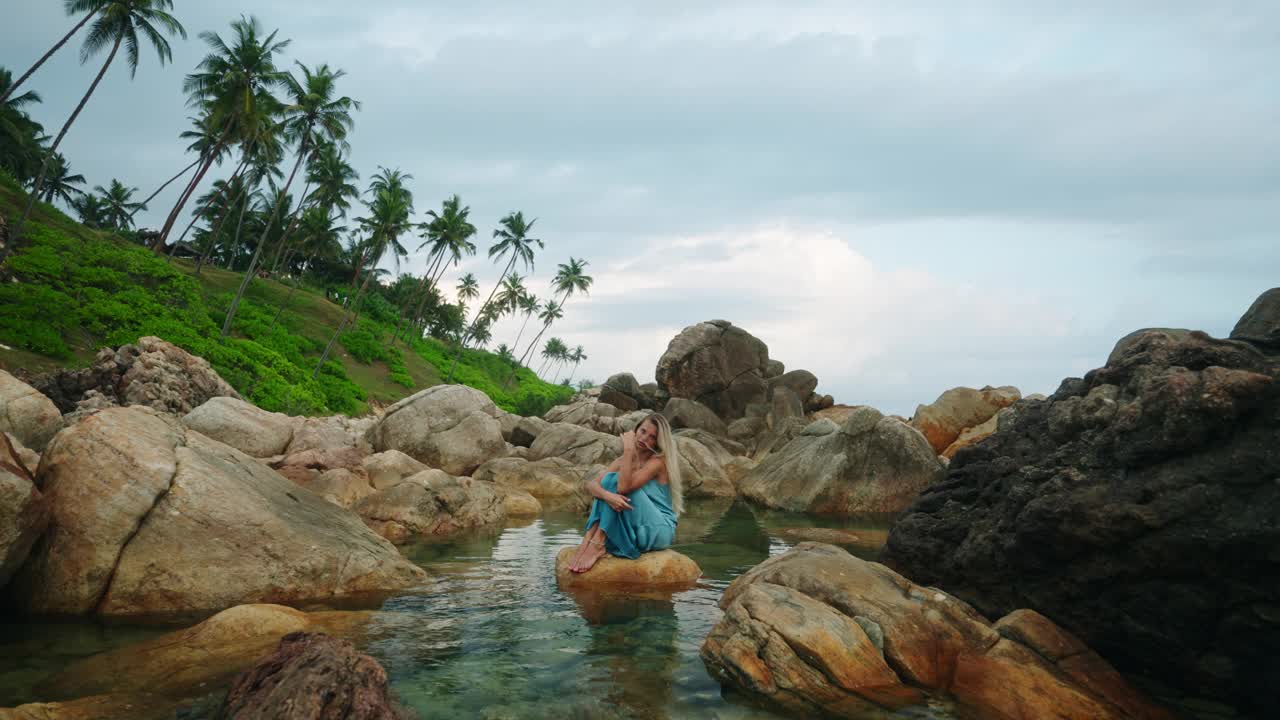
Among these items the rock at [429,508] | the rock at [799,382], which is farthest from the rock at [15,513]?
the rock at [799,382]

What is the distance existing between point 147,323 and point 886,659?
31967 mm

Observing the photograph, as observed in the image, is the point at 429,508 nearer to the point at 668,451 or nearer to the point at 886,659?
the point at 668,451

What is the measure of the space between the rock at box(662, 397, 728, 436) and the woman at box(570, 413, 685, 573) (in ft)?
79.9

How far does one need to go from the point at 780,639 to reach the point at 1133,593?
2310 millimetres

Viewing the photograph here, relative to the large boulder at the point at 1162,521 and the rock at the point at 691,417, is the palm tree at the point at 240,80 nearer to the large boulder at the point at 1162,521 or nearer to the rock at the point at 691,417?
the rock at the point at 691,417

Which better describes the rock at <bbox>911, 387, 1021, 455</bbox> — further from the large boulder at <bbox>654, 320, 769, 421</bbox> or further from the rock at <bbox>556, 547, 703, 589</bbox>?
the rock at <bbox>556, 547, 703, 589</bbox>

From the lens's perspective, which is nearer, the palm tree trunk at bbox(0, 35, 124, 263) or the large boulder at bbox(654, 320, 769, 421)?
the palm tree trunk at bbox(0, 35, 124, 263)

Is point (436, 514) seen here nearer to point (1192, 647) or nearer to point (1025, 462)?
point (1025, 462)

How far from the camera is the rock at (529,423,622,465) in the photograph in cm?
2028

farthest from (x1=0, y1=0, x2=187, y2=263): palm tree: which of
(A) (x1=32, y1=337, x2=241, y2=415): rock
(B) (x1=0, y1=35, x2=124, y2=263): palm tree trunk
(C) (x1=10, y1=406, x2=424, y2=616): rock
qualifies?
(C) (x1=10, y1=406, x2=424, y2=616): rock

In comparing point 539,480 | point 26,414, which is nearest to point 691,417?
point 539,480

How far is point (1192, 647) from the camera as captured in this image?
4.27 m

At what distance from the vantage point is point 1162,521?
169 inches

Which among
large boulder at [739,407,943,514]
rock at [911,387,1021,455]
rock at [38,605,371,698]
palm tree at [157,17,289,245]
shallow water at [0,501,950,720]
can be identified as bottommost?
rock at [38,605,371,698]
